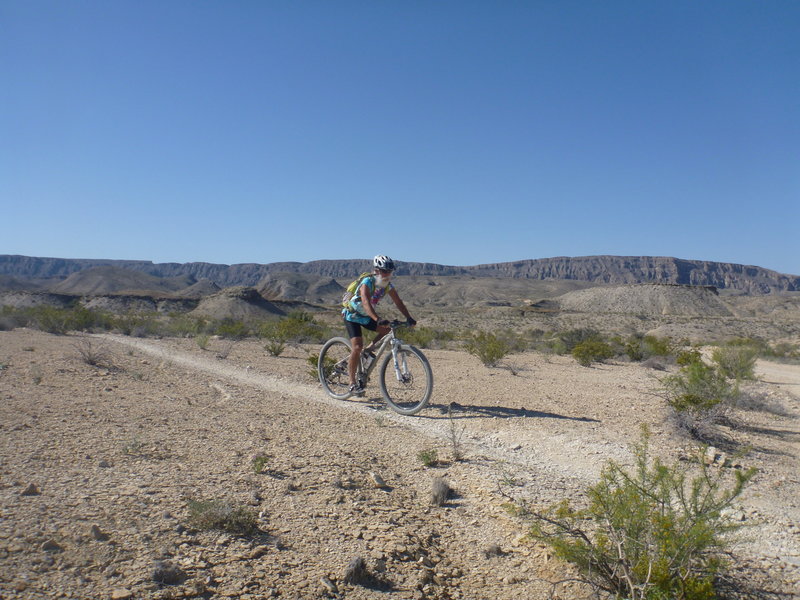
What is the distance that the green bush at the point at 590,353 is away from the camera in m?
14.3

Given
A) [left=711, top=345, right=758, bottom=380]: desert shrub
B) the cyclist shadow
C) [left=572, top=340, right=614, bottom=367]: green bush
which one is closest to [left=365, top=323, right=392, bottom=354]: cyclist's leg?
the cyclist shadow

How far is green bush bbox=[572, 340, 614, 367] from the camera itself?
14.3 meters

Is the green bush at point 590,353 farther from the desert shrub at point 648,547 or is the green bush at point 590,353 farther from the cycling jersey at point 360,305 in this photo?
the desert shrub at point 648,547

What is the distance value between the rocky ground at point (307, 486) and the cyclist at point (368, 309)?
677mm

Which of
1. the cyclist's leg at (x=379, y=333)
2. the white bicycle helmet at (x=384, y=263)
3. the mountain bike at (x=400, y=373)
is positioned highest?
the white bicycle helmet at (x=384, y=263)

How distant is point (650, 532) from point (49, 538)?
9.98ft

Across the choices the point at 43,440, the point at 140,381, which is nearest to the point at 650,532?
the point at 43,440

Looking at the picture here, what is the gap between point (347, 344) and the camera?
7918 mm

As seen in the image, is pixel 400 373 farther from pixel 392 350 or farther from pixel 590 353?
pixel 590 353

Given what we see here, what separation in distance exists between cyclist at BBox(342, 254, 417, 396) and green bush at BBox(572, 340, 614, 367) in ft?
28.6

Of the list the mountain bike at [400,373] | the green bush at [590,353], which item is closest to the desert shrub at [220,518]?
the mountain bike at [400,373]

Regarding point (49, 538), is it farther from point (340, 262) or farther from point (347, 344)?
point (340, 262)

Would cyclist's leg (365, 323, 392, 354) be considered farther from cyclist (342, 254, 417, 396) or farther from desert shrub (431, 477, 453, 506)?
desert shrub (431, 477, 453, 506)

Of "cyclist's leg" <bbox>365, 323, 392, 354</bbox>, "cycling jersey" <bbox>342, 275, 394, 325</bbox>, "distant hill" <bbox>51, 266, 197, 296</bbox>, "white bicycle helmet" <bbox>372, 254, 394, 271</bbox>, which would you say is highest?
"distant hill" <bbox>51, 266, 197, 296</bbox>
